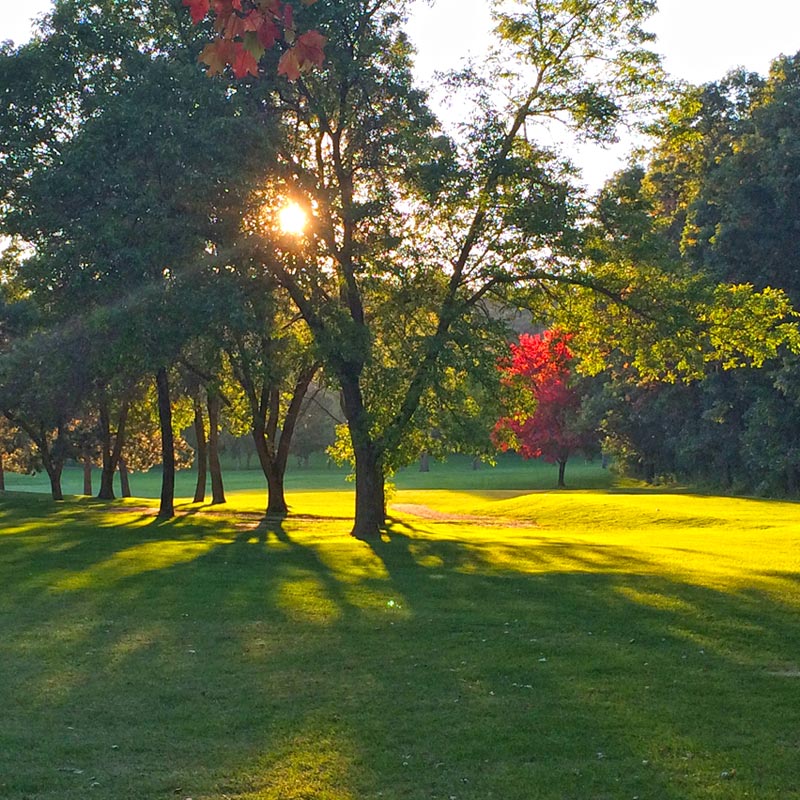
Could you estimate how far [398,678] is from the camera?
8734mm

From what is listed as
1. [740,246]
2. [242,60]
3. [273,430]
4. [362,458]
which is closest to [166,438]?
[273,430]

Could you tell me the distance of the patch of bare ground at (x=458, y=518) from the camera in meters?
37.9

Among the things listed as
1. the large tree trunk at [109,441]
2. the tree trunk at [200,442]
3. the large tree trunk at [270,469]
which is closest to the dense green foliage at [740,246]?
the large tree trunk at [270,469]

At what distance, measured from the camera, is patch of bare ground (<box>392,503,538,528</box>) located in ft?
124

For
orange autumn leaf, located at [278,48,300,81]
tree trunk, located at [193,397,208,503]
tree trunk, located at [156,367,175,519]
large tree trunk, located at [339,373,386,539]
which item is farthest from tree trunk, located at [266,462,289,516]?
orange autumn leaf, located at [278,48,300,81]

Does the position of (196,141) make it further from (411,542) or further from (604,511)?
(604,511)

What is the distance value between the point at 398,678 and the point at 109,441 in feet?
120

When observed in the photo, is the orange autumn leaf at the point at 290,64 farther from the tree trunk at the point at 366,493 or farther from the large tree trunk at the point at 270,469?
the large tree trunk at the point at 270,469

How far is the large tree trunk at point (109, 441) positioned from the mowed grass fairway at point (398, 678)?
22132mm

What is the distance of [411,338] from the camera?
21672 millimetres

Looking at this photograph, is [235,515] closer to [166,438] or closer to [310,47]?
[166,438]

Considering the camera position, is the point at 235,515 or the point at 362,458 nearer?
the point at 362,458

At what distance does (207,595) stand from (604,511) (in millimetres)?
25843

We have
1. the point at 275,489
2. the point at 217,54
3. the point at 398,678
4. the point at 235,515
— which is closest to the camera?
the point at 217,54
